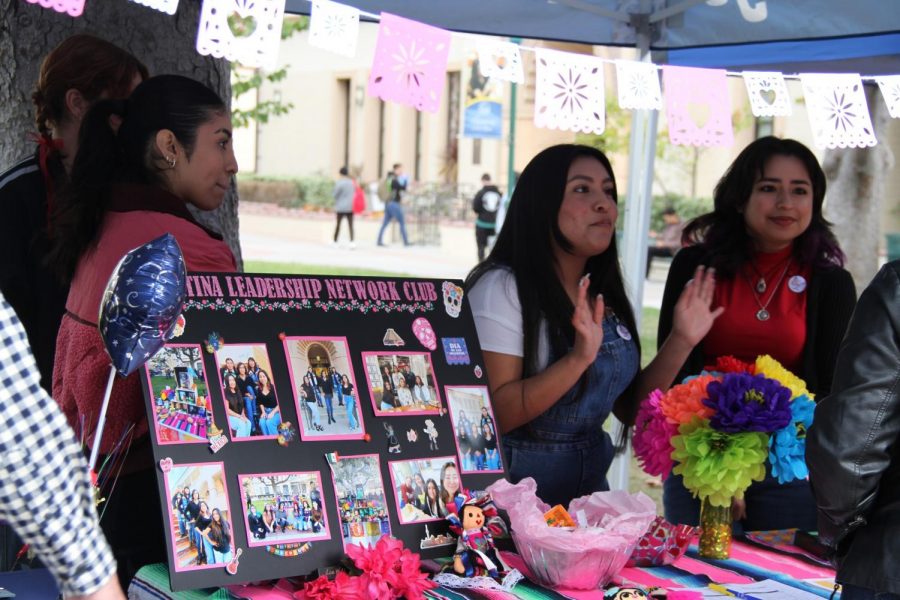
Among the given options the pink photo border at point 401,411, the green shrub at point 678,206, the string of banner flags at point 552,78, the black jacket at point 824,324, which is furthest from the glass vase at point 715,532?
the green shrub at point 678,206

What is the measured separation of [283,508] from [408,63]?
1.08 metres

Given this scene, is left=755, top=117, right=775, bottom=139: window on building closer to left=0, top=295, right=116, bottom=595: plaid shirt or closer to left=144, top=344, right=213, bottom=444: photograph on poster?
left=144, top=344, right=213, bottom=444: photograph on poster

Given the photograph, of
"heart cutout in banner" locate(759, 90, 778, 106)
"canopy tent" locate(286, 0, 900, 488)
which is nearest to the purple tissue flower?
"heart cutout in banner" locate(759, 90, 778, 106)

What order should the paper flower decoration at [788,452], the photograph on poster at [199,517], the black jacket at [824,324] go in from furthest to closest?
the black jacket at [824,324]
the paper flower decoration at [788,452]
the photograph on poster at [199,517]

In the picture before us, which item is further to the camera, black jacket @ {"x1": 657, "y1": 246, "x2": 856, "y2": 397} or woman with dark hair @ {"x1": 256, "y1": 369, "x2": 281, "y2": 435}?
black jacket @ {"x1": 657, "y1": 246, "x2": 856, "y2": 397}

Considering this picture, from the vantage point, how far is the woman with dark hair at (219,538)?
1843 millimetres

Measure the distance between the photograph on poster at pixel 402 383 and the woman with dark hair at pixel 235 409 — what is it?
0.28m

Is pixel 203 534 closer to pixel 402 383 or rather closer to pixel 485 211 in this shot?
pixel 402 383

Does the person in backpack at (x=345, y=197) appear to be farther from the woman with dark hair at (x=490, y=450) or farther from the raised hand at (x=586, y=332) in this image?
the woman with dark hair at (x=490, y=450)

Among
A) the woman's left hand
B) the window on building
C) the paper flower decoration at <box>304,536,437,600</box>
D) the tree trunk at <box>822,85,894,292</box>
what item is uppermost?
the window on building

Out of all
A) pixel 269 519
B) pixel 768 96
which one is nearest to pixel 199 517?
pixel 269 519

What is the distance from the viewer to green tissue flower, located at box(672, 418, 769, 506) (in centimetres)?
223

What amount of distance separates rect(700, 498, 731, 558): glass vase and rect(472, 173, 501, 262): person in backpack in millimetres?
13091

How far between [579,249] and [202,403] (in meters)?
1.06
